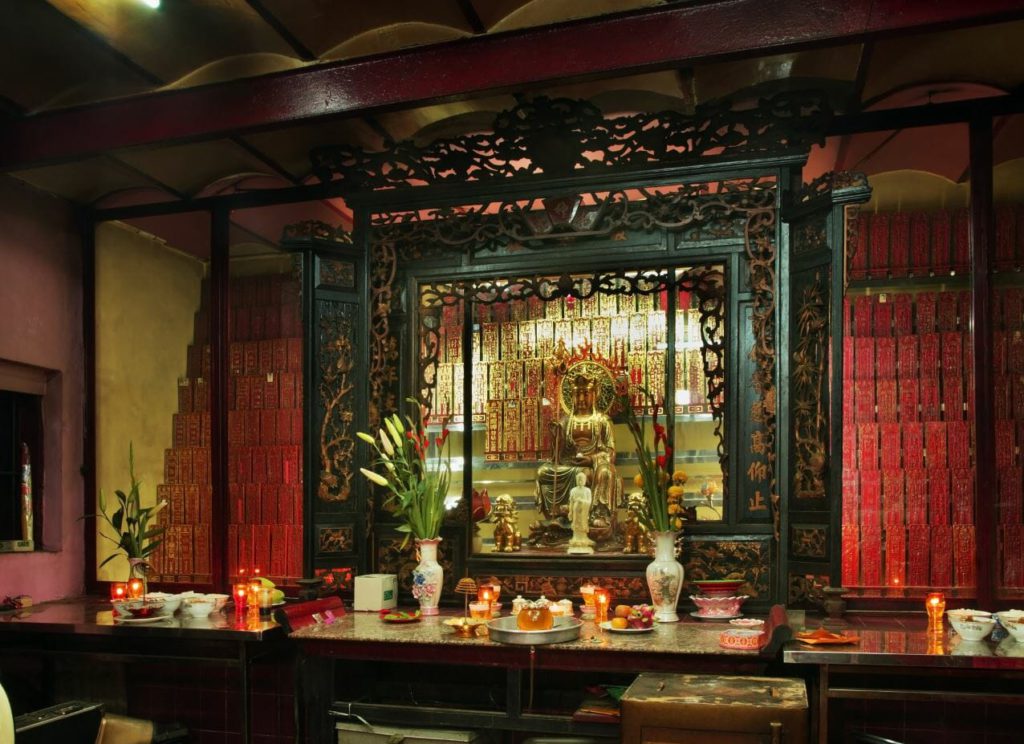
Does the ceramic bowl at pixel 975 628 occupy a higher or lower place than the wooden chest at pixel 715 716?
higher

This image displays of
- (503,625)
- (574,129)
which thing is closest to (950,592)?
(503,625)

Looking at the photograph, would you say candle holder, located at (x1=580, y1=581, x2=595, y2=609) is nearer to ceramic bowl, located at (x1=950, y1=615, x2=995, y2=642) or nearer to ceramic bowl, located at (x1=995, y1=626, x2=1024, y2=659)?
ceramic bowl, located at (x1=950, y1=615, x2=995, y2=642)

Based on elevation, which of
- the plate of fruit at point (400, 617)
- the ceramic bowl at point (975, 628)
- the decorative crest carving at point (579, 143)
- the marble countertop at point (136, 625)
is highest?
the decorative crest carving at point (579, 143)

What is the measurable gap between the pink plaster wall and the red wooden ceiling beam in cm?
60

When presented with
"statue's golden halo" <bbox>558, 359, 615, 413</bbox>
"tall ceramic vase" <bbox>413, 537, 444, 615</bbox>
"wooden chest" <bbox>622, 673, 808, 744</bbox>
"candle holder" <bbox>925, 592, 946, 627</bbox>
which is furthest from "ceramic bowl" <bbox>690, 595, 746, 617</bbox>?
"statue's golden halo" <bbox>558, 359, 615, 413</bbox>

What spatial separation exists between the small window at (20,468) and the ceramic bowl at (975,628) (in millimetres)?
5046

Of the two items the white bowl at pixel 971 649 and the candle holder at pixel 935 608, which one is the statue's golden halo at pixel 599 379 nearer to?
the candle holder at pixel 935 608

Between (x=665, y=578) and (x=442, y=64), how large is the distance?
2.66m

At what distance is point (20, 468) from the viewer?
5820 millimetres

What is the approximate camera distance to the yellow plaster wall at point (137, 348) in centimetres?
614

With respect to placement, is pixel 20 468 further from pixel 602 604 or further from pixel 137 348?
pixel 602 604

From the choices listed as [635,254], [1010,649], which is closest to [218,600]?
[635,254]

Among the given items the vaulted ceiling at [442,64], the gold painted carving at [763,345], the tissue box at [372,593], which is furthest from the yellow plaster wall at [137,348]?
the gold painted carving at [763,345]

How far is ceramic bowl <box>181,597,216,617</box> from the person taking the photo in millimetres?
4953
